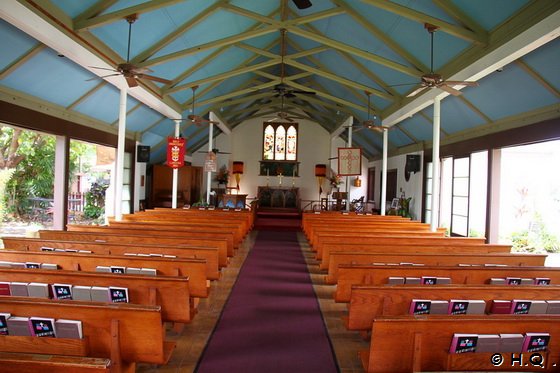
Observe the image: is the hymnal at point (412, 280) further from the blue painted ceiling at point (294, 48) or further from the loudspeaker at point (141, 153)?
the loudspeaker at point (141, 153)

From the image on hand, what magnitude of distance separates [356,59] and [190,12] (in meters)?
4.09

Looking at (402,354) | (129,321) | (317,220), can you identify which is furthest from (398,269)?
(317,220)

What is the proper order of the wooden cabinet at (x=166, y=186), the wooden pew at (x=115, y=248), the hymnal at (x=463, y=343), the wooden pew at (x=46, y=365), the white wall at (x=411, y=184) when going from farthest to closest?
the wooden cabinet at (x=166, y=186) → the white wall at (x=411, y=184) → the wooden pew at (x=115, y=248) → the hymnal at (x=463, y=343) → the wooden pew at (x=46, y=365)

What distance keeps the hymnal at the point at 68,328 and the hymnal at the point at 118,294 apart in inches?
21.5

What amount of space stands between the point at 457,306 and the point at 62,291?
2696 millimetres

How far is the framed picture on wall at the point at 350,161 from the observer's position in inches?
420

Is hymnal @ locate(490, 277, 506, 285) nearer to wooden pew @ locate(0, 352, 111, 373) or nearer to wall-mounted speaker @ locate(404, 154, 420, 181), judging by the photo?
wooden pew @ locate(0, 352, 111, 373)

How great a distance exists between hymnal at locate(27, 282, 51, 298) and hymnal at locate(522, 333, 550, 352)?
2.97 m

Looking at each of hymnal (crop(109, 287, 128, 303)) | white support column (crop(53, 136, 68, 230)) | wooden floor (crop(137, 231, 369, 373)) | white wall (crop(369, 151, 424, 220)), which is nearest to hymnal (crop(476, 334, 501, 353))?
wooden floor (crop(137, 231, 369, 373))

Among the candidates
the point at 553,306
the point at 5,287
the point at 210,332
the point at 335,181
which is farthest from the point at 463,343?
the point at 335,181

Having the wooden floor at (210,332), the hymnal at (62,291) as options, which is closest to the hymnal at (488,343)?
the wooden floor at (210,332)

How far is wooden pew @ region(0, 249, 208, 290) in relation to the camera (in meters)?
3.12

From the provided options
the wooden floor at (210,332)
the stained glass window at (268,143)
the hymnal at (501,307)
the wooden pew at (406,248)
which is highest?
the stained glass window at (268,143)

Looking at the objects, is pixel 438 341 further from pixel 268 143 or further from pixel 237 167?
pixel 268 143
